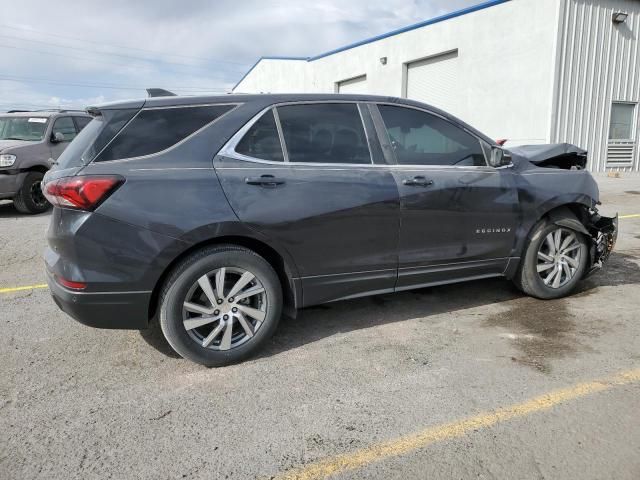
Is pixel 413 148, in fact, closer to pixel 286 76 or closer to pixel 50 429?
pixel 50 429

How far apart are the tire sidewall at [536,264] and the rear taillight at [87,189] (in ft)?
10.9

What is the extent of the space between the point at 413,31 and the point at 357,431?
1931 centimetres

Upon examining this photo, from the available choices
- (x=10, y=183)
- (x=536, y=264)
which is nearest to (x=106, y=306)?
(x=536, y=264)

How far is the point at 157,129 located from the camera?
10.9ft

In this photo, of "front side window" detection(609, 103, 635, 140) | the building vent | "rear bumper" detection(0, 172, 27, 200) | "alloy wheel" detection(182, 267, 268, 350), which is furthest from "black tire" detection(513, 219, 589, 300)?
"front side window" detection(609, 103, 635, 140)

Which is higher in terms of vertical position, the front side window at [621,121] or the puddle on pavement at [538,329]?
the front side window at [621,121]

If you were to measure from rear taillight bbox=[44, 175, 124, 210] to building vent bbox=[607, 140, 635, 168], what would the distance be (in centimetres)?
1731

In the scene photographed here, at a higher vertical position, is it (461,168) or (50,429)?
(461,168)

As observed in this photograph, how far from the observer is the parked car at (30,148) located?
9227mm

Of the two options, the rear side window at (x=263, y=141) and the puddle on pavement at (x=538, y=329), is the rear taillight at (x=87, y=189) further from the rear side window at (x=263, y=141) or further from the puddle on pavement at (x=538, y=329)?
the puddle on pavement at (x=538, y=329)

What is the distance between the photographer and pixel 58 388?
10.6 feet

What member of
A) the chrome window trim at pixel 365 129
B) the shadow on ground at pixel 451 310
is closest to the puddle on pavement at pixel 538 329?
the shadow on ground at pixel 451 310

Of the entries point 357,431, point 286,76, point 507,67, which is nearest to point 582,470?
point 357,431

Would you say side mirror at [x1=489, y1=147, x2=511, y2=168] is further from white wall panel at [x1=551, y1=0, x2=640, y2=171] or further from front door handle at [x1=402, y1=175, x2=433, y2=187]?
white wall panel at [x1=551, y1=0, x2=640, y2=171]
